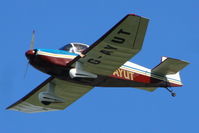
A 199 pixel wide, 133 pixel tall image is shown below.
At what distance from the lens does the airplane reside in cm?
2505

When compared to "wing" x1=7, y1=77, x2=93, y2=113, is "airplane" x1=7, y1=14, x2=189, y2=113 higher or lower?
higher

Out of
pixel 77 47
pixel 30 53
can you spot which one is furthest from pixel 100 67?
pixel 30 53

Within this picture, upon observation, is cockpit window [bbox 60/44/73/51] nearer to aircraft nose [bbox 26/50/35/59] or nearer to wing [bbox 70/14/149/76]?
wing [bbox 70/14/149/76]

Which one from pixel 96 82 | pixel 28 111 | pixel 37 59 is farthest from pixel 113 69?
pixel 28 111

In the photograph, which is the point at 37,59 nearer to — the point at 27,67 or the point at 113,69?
the point at 27,67

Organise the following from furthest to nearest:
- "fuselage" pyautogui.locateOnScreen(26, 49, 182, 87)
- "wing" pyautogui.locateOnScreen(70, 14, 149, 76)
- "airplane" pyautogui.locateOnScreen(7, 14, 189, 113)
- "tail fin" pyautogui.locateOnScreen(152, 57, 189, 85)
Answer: "tail fin" pyautogui.locateOnScreen(152, 57, 189, 85) < "fuselage" pyautogui.locateOnScreen(26, 49, 182, 87) < "airplane" pyautogui.locateOnScreen(7, 14, 189, 113) < "wing" pyautogui.locateOnScreen(70, 14, 149, 76)

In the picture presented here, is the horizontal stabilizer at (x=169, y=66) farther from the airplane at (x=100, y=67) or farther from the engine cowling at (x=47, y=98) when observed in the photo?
the engine cowling at (x=47, y=98)

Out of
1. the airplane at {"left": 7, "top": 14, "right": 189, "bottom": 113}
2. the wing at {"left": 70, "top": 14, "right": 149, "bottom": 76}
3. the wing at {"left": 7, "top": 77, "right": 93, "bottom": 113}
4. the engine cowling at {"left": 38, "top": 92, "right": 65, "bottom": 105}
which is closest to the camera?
the wing at {"left": 70, "top": 14, "right": 149, "bottom": 76}

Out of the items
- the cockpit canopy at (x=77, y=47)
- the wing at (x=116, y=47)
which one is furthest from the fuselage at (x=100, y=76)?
the wing at (x=116, y=47)

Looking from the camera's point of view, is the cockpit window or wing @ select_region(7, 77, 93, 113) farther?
wing @ select_region(7, 77, 93, 113)

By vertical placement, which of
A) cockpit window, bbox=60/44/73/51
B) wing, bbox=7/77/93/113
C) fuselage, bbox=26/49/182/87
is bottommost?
wing, bbox=7/77/93/113

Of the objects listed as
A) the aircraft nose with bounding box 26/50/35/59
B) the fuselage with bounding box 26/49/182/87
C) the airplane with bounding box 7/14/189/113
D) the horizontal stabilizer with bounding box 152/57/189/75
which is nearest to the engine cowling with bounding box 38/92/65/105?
the airplane with bounding box 7/14/189/113

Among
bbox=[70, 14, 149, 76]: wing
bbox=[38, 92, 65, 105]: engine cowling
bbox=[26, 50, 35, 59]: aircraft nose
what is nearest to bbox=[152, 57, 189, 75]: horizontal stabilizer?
bbox=[70, 14, 149, 76]: wing

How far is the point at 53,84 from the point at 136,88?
3949mm
